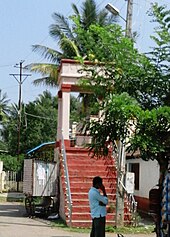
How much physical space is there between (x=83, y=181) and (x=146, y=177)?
17.0ft

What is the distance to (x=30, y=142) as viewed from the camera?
50.5 meters

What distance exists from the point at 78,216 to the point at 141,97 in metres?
8.58

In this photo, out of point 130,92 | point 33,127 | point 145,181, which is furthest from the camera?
point 33,127

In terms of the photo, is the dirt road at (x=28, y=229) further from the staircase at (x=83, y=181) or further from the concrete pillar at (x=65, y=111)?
the concrete pillar at (x=65, y=111)

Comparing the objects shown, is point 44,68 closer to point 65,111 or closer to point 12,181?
point 65,111

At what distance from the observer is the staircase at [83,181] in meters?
17.4

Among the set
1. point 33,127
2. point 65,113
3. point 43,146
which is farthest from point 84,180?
point 33,127

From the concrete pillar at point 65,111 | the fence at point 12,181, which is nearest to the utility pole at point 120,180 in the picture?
the concrete pillar at point 65,111

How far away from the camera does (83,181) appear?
1900 centimetres

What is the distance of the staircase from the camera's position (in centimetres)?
1735

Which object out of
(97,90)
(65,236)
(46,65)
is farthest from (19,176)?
(97,90)

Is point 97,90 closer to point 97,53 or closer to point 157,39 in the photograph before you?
point 97,53

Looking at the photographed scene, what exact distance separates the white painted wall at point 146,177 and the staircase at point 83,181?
9.04ft

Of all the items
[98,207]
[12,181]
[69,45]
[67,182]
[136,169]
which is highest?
[69,45]
